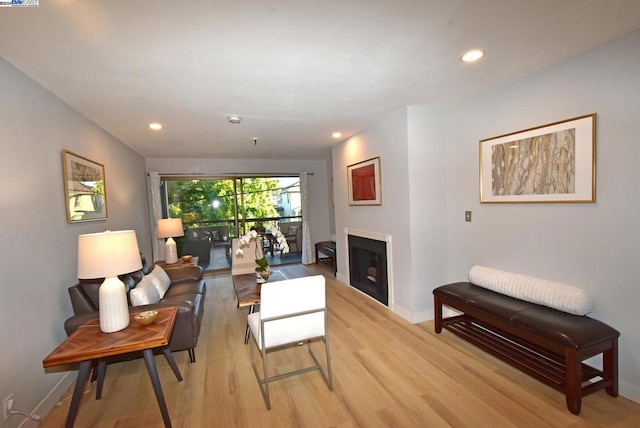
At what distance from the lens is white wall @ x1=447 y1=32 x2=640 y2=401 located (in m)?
1.90

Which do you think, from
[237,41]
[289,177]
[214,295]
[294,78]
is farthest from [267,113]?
[289,177]

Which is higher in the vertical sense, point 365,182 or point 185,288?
point 365,182

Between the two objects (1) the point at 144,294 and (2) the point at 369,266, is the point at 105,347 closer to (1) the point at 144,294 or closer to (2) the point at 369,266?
(1) the point at 144,294

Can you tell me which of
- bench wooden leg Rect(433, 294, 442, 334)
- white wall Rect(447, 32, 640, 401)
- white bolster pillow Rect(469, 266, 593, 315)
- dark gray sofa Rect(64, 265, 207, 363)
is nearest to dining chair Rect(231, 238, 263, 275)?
dark gray sofa Rect(64, 265, 207, 363)

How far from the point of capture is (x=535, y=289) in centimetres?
233

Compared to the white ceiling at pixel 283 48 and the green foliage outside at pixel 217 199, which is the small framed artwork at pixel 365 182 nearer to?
the white ceiling at pixel 283 48

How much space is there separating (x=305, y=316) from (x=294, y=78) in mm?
1886

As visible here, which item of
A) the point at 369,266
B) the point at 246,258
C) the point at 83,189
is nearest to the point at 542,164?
the point at 369,266

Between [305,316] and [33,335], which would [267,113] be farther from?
[33,335]

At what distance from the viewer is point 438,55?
200cm

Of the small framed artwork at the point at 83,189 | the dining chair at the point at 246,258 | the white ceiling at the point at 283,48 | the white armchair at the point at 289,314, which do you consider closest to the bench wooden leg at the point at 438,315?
the white armchair at the point at 289,314

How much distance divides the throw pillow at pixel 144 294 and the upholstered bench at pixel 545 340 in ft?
9.35

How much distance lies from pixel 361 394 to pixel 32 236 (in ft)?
8.65

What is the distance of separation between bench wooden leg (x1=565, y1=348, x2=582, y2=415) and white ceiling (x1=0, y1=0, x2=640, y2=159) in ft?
6.73
